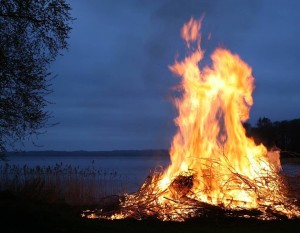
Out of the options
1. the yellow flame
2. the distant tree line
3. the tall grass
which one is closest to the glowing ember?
the yellow flame

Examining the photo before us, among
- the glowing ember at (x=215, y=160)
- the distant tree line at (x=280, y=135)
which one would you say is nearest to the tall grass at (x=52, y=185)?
the glowing ember at (x=215, y=160)

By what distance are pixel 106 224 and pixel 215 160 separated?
3.41m

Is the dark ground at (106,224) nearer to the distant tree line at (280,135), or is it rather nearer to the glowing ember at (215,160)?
the glowing ember at (215,160)

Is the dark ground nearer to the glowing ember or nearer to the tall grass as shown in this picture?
the glowing ember

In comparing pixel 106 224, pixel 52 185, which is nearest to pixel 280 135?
pixel 52 185

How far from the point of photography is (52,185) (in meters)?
15.8

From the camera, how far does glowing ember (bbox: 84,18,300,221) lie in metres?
11.4

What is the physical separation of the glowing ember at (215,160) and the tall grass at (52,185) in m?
3.50

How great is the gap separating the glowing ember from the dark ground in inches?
25.8

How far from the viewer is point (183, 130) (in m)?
13.0

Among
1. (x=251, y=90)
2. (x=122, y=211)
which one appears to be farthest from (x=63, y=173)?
(x=251, y=90)

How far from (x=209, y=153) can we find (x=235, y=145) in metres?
0.69

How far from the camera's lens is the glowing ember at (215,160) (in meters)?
11.4

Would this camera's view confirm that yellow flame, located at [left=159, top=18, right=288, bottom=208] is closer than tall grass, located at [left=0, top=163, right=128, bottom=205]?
Yes
